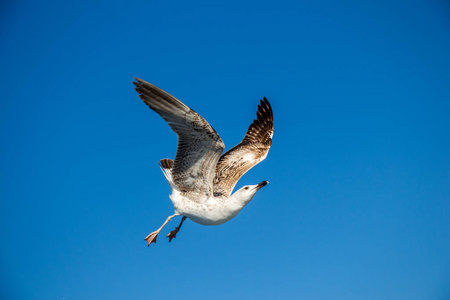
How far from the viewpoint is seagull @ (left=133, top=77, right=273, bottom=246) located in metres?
8.61

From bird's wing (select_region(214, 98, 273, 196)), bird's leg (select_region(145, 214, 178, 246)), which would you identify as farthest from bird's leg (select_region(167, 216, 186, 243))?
bird's wing (select_region(214, 98, 273, 196))

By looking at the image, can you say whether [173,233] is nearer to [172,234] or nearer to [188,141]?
[172,234]

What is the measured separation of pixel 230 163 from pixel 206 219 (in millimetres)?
2930

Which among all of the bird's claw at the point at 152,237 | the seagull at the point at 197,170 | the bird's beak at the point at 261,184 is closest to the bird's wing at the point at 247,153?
the seagull at the point at 197,170

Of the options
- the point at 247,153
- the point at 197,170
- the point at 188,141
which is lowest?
the point at 197,170

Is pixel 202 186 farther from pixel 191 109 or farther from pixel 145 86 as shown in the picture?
pixel 145 86

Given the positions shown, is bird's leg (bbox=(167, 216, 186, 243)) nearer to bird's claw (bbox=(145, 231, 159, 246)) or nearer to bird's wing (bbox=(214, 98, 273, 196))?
bird's claw (bbox=(145, 231, 159, 246))

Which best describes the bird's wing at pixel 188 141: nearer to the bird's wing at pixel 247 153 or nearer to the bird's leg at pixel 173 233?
the bird's wing at pixel 247 153

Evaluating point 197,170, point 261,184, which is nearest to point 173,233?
point 197,170

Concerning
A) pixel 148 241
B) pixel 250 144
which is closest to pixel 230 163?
pixel 250 144

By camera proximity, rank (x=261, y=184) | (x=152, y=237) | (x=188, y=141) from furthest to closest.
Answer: (x=152, y=237) → (x=261, y=184) → (x=188, y=141)

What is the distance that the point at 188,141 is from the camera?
921 centimetres

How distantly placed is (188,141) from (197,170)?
97 cm

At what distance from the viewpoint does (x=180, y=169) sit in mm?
9953
